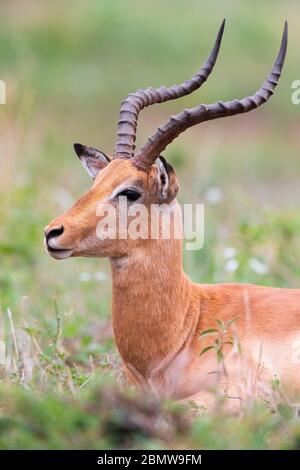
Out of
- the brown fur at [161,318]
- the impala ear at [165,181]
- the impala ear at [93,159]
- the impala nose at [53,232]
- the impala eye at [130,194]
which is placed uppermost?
the impala ear at [93,159]

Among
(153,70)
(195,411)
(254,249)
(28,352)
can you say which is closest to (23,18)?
(153,70)

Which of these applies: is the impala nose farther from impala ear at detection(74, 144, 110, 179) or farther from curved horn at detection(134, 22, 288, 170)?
impala ear at detection(74, 144, 110, 179)

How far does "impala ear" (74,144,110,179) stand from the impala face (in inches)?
7.7

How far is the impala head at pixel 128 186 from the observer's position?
6.40 meters

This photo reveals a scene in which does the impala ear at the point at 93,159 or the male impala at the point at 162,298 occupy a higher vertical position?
the impala ear at the point at 93,159

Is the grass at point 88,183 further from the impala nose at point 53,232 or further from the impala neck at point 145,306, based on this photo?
the impala nose at point 53,232

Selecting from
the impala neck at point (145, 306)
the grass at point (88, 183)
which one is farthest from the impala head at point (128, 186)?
the grass at point (88, 183)

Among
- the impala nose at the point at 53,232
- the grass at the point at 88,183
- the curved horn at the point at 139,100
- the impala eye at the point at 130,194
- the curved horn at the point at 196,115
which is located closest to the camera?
the grass at the point at 88,183

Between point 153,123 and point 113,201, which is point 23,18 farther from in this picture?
point 113,201

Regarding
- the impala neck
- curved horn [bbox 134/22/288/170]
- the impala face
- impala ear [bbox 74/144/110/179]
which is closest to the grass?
the impala neck

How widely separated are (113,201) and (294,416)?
5.17ft

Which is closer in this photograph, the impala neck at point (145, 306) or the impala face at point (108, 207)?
the impala face at point (108, 207)
